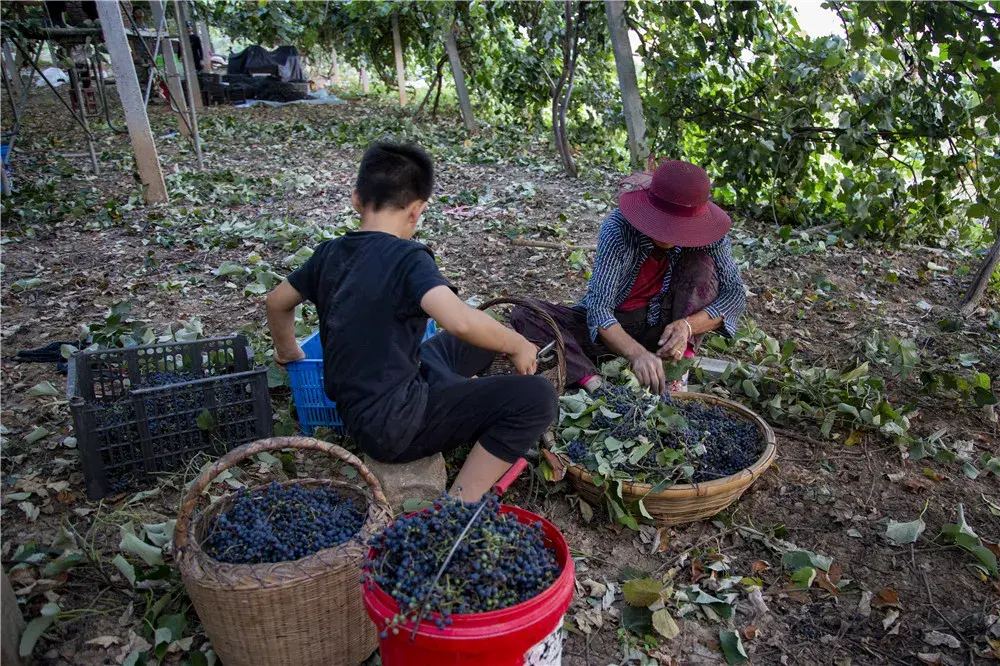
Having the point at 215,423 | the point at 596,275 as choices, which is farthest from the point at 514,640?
the point at 596,275

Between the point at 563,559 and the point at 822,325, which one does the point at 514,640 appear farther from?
the point at 822,325

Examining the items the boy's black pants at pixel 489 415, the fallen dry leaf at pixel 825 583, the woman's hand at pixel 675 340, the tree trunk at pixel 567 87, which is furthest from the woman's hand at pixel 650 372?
the tree trunk at pixel 567 87

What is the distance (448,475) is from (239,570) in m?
1.05

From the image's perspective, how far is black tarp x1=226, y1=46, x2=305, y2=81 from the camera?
13.5 meters

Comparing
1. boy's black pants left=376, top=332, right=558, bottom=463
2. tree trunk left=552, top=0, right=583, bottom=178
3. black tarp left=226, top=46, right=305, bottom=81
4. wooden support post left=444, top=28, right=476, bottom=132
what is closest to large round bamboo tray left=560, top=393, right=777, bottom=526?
boy's black pants left=376, top=332, right=558, bottom=463

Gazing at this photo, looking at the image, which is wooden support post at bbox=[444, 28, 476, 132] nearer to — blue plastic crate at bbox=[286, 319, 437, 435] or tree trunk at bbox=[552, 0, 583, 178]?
tree trunk at bbox=[552, 0, 583, 178]

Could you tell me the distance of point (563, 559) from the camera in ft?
5.07

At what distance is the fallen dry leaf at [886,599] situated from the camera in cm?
204

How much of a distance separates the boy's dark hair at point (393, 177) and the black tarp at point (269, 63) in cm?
1248

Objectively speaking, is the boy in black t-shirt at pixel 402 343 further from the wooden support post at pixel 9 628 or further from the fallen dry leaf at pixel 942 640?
the fallen dry leaf at pixel 942 640

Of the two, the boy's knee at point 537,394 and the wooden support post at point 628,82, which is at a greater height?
the wooden support post at point 628,82

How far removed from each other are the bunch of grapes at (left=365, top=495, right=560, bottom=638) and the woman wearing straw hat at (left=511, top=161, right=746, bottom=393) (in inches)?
51.6

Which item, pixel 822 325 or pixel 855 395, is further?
pixel 822 325

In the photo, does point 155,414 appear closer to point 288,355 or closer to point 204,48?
point 288,355
